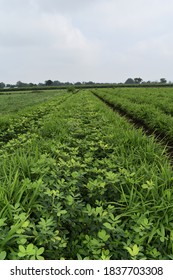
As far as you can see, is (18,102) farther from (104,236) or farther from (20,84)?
(20,84)

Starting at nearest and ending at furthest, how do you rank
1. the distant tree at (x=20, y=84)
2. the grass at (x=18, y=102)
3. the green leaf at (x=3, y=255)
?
the green leaf at (x=3, y=255), the grass at (x=18, y=102), the distant tree at (x=20, y=84)

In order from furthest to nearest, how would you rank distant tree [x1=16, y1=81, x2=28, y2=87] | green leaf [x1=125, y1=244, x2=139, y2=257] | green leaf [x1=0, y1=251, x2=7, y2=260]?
1. distant tree [x1=16, y1=81, x2=28, y2=87]
2. green leaf [x1=125, y1=244, x2=139, y2=257]
3. green leaf [x1=0, y1=251, x2=7, y2=260]

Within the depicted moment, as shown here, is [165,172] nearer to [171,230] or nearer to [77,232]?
[171,230]

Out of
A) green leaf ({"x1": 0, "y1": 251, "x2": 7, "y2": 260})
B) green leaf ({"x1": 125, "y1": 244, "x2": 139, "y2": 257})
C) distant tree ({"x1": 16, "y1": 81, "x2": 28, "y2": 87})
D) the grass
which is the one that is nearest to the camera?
green leaf ({"x1": 0, "y1": 251, "x2": 7, "y2": 260})

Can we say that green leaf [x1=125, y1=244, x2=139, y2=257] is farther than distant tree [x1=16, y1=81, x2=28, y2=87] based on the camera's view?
No

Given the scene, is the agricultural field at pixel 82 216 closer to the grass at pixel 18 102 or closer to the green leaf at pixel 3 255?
the green leaf at pixel 3 255

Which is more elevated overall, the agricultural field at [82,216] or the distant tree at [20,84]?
the distant tree at [20,84]

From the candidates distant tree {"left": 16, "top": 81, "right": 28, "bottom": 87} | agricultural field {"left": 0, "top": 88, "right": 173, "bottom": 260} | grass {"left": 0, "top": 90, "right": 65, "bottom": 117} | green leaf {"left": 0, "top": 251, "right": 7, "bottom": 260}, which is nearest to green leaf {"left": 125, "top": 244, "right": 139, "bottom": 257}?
agricultural field {"left": 0, "top": 88, "right": 173, "bottom": 260}

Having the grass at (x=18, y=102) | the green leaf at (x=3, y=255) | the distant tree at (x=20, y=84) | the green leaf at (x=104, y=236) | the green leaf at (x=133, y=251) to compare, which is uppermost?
the distant tree at (x=20, y=84)

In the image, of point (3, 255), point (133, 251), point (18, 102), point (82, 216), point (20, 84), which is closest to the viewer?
point (3, 255)

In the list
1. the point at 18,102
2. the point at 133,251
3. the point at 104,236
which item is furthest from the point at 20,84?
the point at 133,251

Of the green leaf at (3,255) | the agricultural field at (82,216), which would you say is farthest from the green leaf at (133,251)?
the green leaf at (3,255)

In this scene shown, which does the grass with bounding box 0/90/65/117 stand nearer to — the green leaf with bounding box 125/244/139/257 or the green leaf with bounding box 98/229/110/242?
the green leaf with bounding box 98/229/110/242

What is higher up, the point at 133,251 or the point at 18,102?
the point at 18,102
